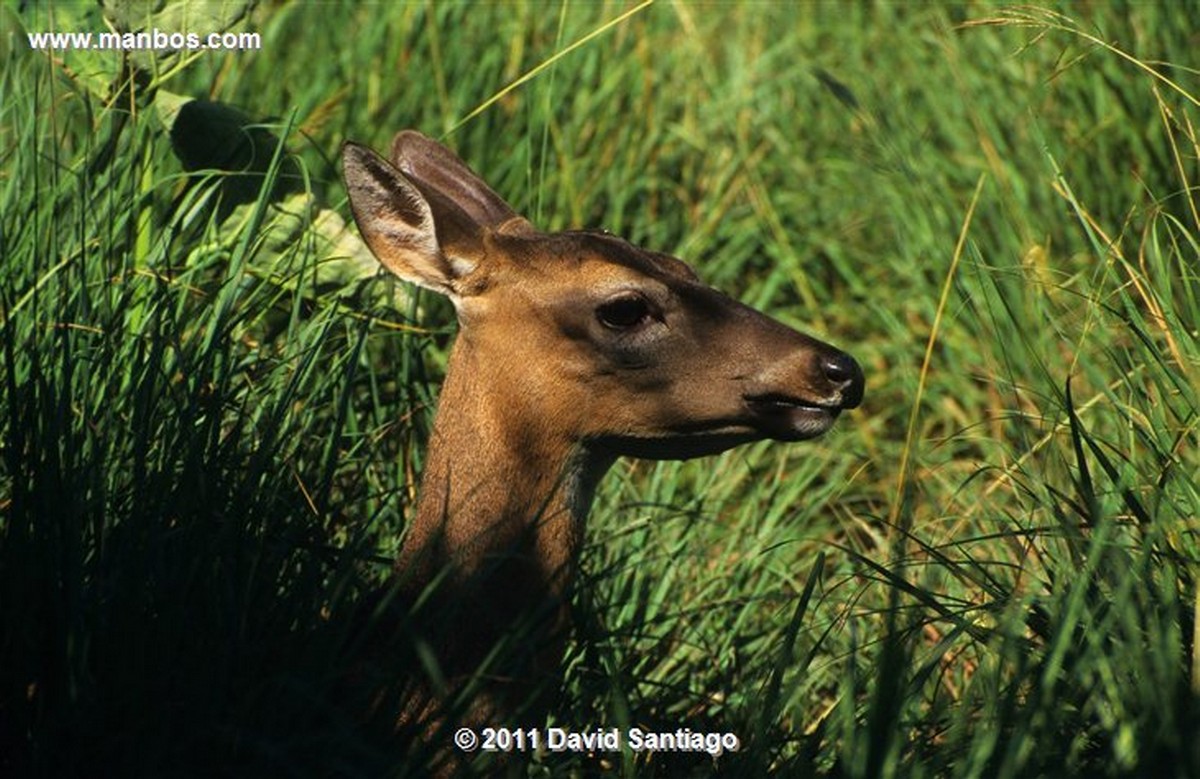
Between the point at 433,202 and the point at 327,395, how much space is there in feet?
2.15

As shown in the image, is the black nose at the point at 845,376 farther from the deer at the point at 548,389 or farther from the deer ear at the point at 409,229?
the deer ear at the point at 409,229

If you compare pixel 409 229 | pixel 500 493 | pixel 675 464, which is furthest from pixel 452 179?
pixel 675 464

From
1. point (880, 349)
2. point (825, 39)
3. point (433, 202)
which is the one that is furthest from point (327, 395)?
point (825, 39)

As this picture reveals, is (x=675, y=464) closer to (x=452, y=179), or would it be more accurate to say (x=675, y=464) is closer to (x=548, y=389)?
(x=452, y=179)

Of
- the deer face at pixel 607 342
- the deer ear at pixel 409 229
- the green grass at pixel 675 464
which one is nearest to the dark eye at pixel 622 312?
the deer face at pixel 607 342

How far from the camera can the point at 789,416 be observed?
12.4 ft

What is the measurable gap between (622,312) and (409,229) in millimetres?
460

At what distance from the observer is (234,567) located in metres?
3.53

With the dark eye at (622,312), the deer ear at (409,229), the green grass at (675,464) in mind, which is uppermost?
the deer ear at (409,229)

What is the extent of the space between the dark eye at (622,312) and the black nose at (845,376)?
364 millimetres

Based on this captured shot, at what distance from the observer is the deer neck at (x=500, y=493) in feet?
12.3

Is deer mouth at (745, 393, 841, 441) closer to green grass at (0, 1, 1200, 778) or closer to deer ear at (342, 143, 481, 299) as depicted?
green grass at (0, 1, 1200, 778)

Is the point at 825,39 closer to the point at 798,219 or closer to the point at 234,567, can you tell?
the point at 798,219

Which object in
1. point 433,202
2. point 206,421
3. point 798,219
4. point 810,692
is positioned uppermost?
point 433,202
